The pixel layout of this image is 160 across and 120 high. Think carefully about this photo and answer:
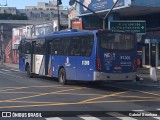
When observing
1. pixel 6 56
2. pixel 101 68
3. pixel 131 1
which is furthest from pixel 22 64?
pixel 6 56

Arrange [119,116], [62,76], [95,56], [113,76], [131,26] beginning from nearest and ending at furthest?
[119,116] < [95,56] < [113,76] < [62,76] < [131,26]

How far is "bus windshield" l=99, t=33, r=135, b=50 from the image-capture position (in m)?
19.5

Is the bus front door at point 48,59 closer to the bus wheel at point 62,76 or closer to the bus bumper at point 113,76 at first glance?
the bus wheel at point 62,76

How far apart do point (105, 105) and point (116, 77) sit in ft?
19.3

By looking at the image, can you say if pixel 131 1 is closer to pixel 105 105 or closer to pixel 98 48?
pixel 98 48

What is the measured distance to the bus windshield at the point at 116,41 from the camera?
19.5 metres

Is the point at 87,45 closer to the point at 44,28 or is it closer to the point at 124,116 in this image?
the point at 124,116

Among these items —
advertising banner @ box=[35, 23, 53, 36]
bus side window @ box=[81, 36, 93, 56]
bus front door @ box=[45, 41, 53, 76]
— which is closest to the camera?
bus side window @ box=[81, 36, 93, 56]

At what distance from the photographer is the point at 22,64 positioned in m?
29.5

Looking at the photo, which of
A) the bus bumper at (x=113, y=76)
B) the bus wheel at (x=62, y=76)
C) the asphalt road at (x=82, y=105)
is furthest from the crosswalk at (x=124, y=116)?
the bus wheel at (x=62, y=76)

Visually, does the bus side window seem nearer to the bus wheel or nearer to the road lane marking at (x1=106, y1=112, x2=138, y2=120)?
the bus wheel

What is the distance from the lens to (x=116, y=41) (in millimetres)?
19734

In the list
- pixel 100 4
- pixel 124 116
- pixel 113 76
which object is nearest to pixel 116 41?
pixel 113 76

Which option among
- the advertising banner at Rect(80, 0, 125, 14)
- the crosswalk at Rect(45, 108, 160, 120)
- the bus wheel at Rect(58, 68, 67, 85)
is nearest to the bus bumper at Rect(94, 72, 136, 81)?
the bus wheel at Rect(58, 68, 67, 85)
